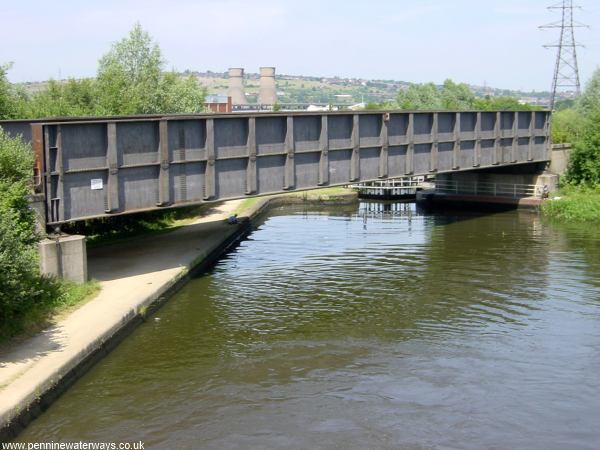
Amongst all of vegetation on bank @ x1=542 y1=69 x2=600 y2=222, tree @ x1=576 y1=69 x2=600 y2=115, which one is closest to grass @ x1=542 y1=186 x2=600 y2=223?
vegetation on bank @ x1=542 y1=69 x2=600 y2=222

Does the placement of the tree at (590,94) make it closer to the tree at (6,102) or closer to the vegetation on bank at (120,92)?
the vegetation on bank at (120,92)

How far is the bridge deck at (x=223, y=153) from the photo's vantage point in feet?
94.9

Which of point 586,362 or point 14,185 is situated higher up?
point 14,185

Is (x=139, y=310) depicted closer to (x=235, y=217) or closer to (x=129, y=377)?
(x=129, y=377)

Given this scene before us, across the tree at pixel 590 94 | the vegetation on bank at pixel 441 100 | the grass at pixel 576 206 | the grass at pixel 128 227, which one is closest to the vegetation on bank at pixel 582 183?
the grass at pixel 576 206

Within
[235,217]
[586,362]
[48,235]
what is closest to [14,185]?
[48,235]

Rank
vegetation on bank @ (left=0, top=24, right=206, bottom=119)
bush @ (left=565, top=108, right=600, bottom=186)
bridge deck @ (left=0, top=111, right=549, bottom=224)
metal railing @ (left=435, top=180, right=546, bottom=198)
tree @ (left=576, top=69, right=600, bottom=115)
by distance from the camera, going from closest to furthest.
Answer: bridge deck @ (left=0, top=111, right=549, bottom=224)
vegetation on bank @ (left=0, top=24, right=206, bottom=119)
bush @ (left=565, top=108, right=600, bottom=186)
metal railing @ (left=435, top=180, right=546, bottom=198)
tree @ (left=576, top=69, right=600, bottom=115)

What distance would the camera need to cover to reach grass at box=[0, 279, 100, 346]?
864 inches

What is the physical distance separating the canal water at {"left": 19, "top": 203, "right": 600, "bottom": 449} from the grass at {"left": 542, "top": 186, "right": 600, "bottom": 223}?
14.6 metres

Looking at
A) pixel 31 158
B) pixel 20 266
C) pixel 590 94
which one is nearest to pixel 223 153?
pixel 31 158

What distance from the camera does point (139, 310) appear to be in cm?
2617

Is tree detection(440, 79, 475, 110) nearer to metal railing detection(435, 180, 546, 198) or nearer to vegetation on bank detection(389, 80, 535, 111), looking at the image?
vegetation on bank detection(389, 80, 535, 111)

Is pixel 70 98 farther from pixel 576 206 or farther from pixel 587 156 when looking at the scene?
pixel 587 156

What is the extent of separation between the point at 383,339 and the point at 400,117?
75.2 ft
